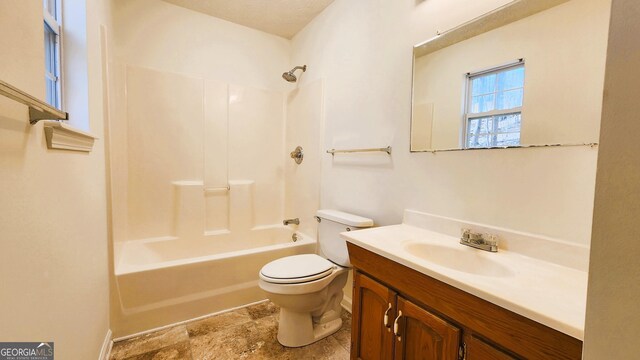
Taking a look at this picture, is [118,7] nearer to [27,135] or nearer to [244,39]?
[244,39]

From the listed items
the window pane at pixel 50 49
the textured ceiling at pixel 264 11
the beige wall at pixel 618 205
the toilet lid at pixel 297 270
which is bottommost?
the toilet lid at pixel 297 270

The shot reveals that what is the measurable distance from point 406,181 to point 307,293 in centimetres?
88

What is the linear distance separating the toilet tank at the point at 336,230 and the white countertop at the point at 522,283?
1.48 ft

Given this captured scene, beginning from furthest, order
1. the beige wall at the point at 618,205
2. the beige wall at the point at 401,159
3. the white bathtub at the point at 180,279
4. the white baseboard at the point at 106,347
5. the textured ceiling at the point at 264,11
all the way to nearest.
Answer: the textured ceiling at the point at 264,11 → the white bathtub at the point at 180,279 → the white baseboard at the point at 106,347 → the beige wall at the point at 401,159 → the beige wall at the point at 618,205

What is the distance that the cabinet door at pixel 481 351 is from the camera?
0.70 m

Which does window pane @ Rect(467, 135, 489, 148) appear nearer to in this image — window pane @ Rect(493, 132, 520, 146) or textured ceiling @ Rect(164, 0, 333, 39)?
window pane @ Rect(493, 132, 520, 146)

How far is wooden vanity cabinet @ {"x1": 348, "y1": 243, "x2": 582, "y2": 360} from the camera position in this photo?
0.64 metres

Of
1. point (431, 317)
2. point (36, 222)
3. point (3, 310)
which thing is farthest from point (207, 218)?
point (431, 317)

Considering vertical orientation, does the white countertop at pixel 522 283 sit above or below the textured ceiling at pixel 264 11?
below

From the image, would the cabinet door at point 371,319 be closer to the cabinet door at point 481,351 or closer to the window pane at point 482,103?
the cabinet door at point 481,351

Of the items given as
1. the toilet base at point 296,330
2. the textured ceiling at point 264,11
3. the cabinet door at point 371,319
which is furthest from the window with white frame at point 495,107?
the textured ceiling at point 264,11

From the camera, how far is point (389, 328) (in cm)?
107

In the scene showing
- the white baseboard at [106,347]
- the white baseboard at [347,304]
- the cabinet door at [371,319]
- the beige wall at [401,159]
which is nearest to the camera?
the beige wall at [401,159]

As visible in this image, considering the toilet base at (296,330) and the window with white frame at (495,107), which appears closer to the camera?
the window with white frame at (495,107)
